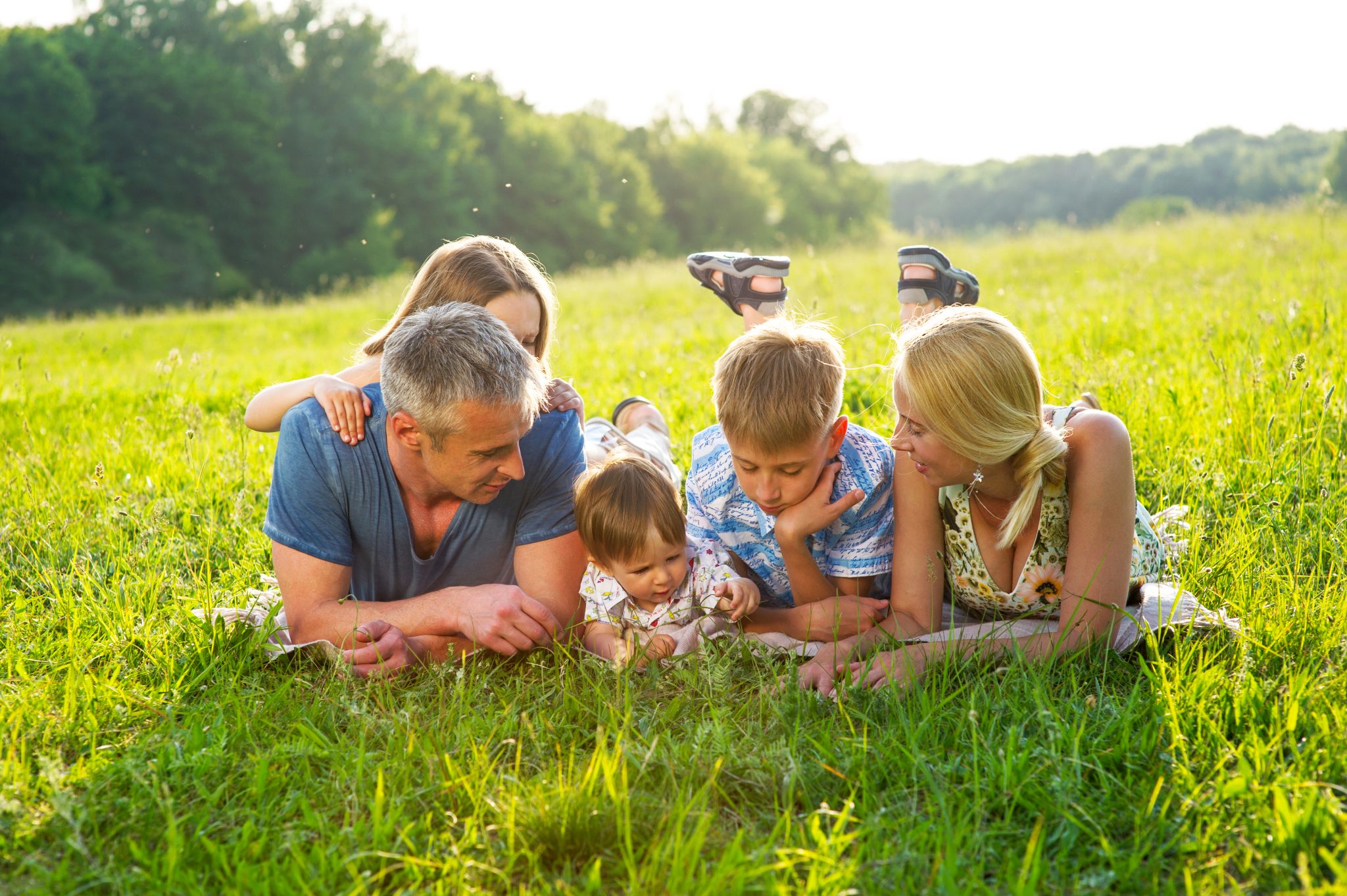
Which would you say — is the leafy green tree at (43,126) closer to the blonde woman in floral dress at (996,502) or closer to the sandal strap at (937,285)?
the sandal strap at (937,285)

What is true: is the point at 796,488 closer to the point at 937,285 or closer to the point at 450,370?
the point at 450,370

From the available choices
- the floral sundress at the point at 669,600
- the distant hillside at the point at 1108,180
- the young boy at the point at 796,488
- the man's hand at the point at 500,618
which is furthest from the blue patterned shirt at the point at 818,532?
the distant hillside at the point at 1108,180

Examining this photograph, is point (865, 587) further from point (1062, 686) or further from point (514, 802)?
point (514, 802)

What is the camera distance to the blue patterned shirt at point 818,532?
3279mm

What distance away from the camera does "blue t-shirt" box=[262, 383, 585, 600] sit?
10.2ft

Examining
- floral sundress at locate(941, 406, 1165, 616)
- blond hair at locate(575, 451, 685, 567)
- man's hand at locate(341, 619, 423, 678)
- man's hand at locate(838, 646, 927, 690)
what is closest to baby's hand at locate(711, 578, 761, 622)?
blond hair at locate(575, 451, 685, 567)

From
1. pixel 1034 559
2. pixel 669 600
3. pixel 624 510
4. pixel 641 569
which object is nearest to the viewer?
pixel 1034 559

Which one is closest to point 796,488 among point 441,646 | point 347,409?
point 441,646

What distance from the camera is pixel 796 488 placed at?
3053 millimetres

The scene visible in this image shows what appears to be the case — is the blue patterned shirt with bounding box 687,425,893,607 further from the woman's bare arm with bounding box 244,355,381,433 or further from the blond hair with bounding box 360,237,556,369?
the woman's bare arm with bounding box 244,355,381,433

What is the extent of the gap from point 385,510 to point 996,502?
6.71ft

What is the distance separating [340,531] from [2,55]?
1351 inches

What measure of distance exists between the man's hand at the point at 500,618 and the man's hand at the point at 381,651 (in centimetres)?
17

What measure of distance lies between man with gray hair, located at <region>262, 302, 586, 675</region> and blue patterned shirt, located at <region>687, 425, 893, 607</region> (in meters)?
0.49
